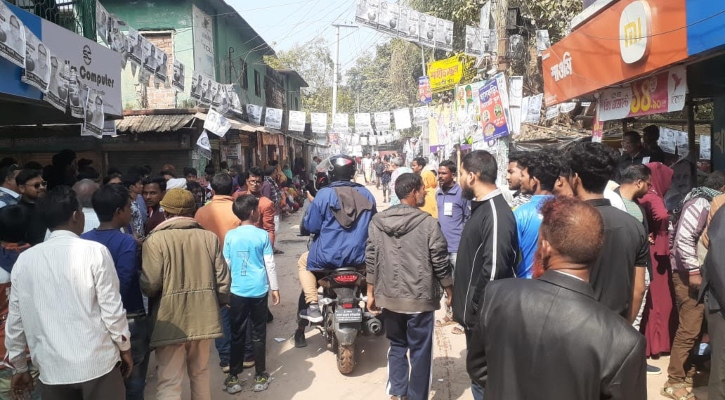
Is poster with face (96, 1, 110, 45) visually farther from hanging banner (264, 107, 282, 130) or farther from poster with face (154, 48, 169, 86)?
hanging banner (264, 107, 282, 130)

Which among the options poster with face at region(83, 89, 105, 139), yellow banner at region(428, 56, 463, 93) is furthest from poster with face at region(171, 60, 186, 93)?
yellow banner at region(428, 56, 463, 93)

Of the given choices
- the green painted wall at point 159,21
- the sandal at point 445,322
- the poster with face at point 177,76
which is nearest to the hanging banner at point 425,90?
the green painted wall at point 159,21

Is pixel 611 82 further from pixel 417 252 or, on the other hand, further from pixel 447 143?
pixel 447 143

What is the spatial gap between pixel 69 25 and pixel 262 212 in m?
4.07

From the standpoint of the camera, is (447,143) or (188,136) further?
(447,143)

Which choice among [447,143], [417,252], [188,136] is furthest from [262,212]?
[447,143]

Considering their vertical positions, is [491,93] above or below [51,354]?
above

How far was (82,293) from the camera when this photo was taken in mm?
2580

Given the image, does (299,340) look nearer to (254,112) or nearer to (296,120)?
(296,120)

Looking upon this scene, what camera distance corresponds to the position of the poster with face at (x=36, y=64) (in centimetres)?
489

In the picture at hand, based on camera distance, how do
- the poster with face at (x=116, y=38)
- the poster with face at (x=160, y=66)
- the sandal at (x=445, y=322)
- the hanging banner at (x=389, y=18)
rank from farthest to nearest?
1. the hanging banner at (x=389, y=18)
2. the poster with face at (x=160, y=66)
3. the poster with face at (x=116, y=38)
4. the sandal at (x=445, y=322)

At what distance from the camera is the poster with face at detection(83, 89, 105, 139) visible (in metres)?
6.18

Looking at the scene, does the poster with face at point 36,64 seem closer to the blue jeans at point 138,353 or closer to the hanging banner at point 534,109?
the blue jeans at point 138,353

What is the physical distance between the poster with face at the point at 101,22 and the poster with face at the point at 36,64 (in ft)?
6.45
